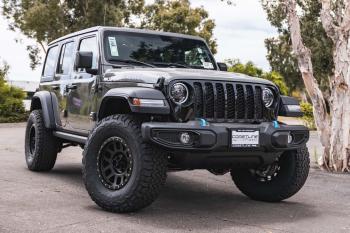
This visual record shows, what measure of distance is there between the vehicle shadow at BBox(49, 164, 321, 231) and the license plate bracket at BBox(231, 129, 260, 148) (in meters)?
0.76

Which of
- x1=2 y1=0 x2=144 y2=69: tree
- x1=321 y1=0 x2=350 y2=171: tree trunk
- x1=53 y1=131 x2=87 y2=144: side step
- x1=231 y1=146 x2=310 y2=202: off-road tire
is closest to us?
x1=231 y1=146 x2=310 y2=202: off-road tire

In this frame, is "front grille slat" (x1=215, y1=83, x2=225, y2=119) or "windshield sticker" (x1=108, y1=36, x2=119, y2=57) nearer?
"front grille slat" (x1=215, y1=83, x2=225, y2=119)

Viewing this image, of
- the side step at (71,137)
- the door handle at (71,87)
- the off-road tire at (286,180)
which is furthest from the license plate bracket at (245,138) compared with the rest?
the door handle at (71,87)

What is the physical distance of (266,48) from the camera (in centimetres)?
4456

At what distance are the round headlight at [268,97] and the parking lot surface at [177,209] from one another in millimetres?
1177

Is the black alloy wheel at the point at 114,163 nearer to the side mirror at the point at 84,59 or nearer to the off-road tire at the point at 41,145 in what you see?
the side mirror at the point at 84,59

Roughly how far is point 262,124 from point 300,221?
1047 millimetres

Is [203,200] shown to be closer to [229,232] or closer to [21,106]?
[229,232]

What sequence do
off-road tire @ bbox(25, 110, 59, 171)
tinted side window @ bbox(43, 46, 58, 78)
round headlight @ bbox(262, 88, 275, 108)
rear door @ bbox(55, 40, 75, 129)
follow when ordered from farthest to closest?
tinted side window @ bbox(43, 46, 58, 78) → off-road tire @ bbox(25, 110, 59, 171) → rear door @ bbox(55, 40, 75, 129) → round headlight @ bbox(262, 88, 275, 108)

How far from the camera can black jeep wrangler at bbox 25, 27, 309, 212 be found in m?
5.15

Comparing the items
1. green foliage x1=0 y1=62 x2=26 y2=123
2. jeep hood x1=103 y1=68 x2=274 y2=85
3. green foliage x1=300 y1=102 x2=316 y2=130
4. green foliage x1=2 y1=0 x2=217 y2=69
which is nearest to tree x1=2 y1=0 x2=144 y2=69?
green foliage x1=2 y1=0 x2=217 y2=69

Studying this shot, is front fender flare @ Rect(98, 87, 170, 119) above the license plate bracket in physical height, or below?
above

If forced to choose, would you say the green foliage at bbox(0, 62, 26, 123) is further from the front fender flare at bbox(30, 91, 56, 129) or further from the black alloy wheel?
the black alloy wheel

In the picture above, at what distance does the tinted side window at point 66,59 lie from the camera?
7797 millimetres
